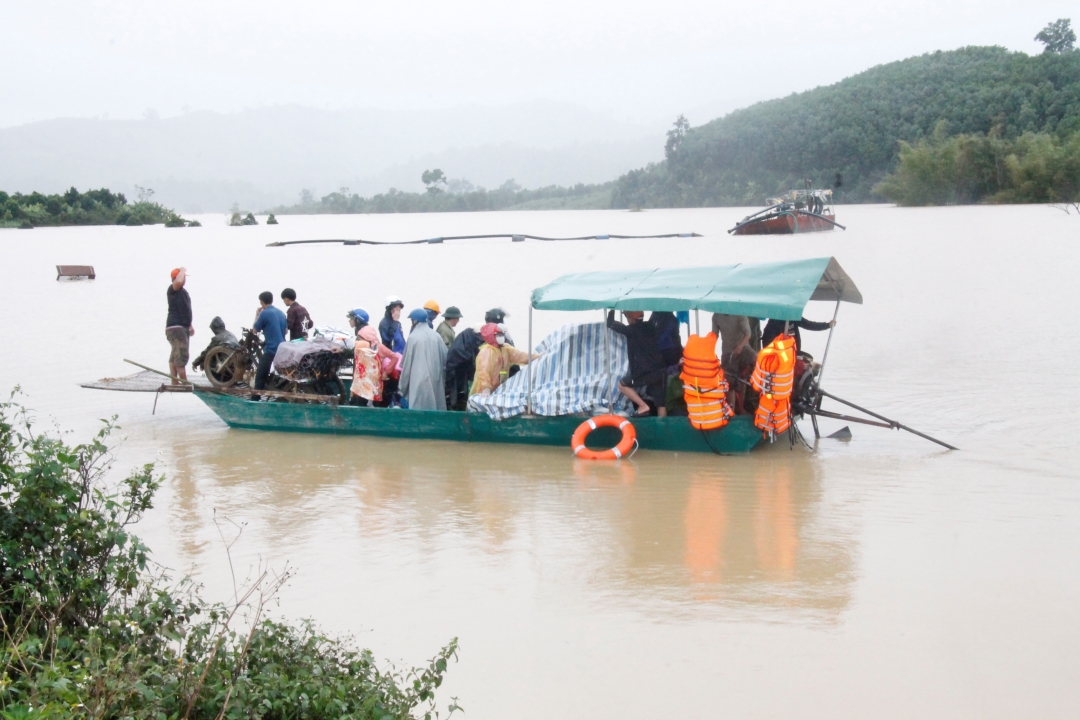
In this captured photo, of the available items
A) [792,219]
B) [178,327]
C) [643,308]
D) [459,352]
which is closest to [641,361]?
[643,308]

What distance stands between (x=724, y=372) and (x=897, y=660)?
4003 mm

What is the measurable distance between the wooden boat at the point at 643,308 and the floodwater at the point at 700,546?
0.18 m

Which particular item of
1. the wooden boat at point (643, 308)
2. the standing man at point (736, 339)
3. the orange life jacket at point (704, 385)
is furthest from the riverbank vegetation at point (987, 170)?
the orange life jacket at point (704, 385)

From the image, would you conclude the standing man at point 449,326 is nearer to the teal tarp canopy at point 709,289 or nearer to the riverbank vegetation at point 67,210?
the teal tarp canopy at point 709,289

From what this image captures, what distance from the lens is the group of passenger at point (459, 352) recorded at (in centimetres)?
893

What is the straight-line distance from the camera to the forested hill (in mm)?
57000

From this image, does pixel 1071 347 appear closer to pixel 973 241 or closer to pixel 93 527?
pixel 93 527

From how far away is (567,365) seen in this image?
9.17m

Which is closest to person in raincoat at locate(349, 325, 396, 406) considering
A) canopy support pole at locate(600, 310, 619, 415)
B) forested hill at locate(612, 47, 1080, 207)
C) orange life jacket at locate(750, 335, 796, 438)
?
A: canopy support pole at locate(600, 310, 619, 415)

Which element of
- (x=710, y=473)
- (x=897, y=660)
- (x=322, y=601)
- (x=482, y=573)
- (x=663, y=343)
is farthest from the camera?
(x=663, y=343)

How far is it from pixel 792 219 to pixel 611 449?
1477 inches

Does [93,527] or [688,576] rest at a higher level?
[93,527]

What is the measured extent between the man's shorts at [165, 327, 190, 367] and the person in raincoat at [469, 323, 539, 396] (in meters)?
3.85

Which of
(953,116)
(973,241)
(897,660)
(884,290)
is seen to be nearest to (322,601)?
(897,660)
